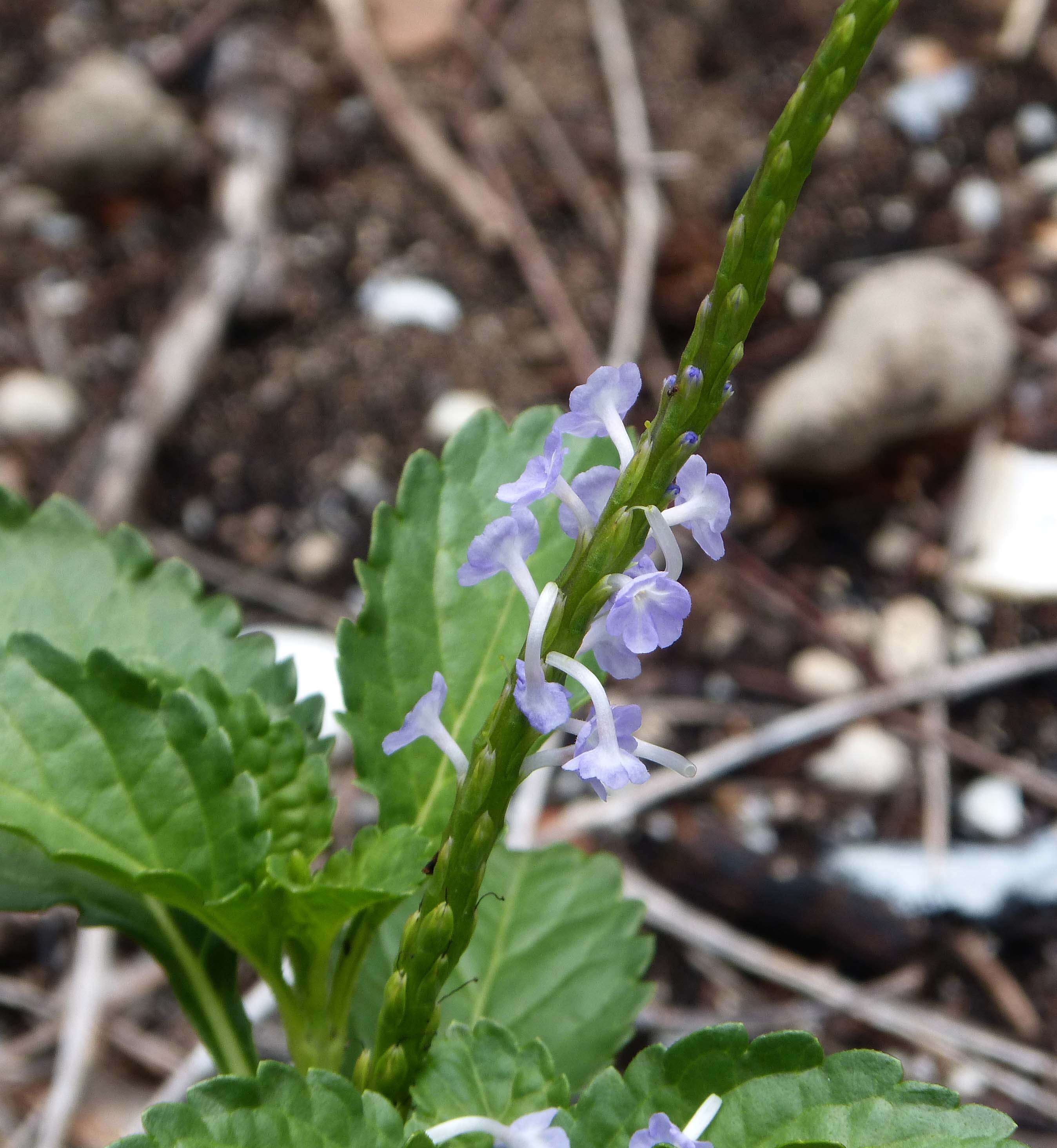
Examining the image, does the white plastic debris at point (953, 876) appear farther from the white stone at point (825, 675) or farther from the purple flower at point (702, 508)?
the purple flower at point (702, 508)

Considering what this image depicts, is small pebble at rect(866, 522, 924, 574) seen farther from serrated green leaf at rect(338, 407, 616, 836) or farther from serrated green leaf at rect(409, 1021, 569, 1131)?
serrated green leaf at rect(409, 1021, 569, 1131)

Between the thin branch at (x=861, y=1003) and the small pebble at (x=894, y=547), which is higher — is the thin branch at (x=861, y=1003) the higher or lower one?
the lower one

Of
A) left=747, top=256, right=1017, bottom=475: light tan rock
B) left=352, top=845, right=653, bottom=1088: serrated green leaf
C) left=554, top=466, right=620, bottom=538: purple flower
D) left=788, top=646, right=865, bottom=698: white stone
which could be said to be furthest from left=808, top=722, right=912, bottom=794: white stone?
left=554, top=466, right=620, bottom=538: purple flower

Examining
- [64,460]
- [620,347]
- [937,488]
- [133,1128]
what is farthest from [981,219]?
[133,1128]

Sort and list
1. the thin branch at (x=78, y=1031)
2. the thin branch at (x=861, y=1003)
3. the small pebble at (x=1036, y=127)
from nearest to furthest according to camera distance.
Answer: the thin branch at (x=78, y=1031) < the thin branch at (x=861, y=1003) < the small pebble at (x=1036, y=127)

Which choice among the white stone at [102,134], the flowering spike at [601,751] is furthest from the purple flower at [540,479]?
the white stone at [102,134]
